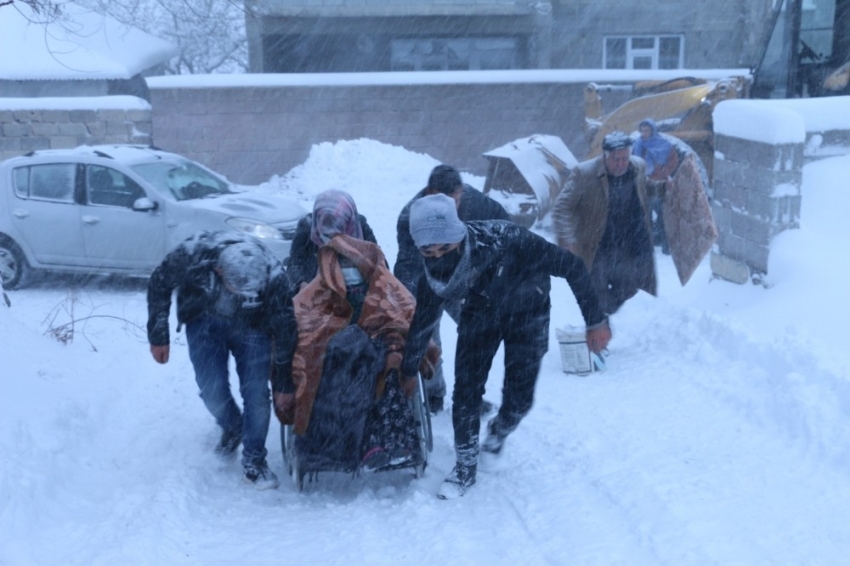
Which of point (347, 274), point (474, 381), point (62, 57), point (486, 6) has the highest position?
point (486, 6)

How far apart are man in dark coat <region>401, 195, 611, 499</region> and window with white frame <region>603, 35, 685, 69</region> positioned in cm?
2079

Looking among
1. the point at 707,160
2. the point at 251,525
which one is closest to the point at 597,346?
the point at 251,525

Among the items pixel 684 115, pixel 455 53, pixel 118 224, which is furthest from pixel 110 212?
pixel 455 53

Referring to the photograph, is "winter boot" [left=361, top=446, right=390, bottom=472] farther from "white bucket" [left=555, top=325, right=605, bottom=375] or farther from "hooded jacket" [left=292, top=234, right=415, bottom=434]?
"white bucket" [left=555, top=325, right=605, bottom=375]

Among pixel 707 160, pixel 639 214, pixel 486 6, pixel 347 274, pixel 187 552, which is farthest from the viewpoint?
pixel 486 6

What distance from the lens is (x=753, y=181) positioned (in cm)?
766

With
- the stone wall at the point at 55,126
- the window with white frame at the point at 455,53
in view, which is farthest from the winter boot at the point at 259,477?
the window with white frame at the point at 455,53

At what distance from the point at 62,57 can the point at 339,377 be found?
18.0 m

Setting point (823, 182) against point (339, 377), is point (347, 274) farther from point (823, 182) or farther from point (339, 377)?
point (823, 182)

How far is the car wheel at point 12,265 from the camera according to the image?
34.6 ft

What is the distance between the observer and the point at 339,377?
15.8ft

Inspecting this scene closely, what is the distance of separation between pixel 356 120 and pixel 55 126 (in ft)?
17.5

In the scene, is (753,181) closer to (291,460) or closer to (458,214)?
(458,214)

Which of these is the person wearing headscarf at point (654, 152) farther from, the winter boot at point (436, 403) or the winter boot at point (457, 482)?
the winter boot at point (457, 482)
